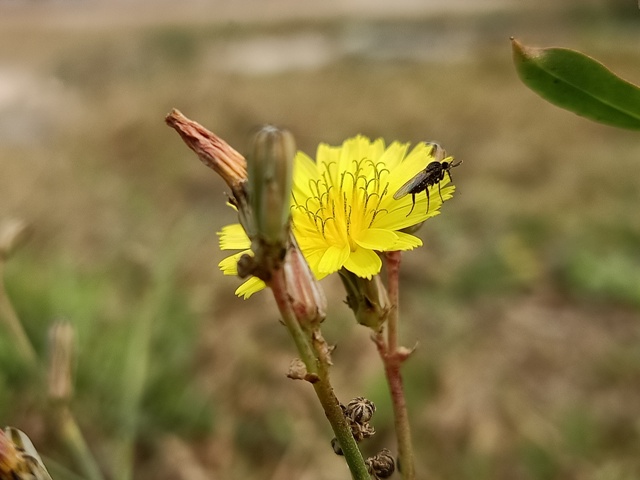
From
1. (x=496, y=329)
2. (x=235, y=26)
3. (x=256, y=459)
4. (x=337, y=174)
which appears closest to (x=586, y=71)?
(x=337, y=174)

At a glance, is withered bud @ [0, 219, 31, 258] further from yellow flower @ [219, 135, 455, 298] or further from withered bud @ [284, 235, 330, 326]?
withered bud @ [284, 235, 330, 326]

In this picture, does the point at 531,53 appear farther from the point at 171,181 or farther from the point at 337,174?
the point at 171,181

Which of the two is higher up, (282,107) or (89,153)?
(282,107)

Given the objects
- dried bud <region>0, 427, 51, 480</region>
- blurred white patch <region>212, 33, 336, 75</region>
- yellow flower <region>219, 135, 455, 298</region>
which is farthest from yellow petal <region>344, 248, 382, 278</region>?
blurred white patch <region>212, 33, 336, 75</region>

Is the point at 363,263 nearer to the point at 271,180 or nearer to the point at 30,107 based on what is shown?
the point at 271,180

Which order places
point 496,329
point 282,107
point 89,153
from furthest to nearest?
point 282,107
point 89,153
point 496,329

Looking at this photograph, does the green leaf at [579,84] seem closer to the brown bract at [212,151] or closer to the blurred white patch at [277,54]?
the brown bract at [212,151]

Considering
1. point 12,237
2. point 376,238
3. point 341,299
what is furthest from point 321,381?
point 341,299
